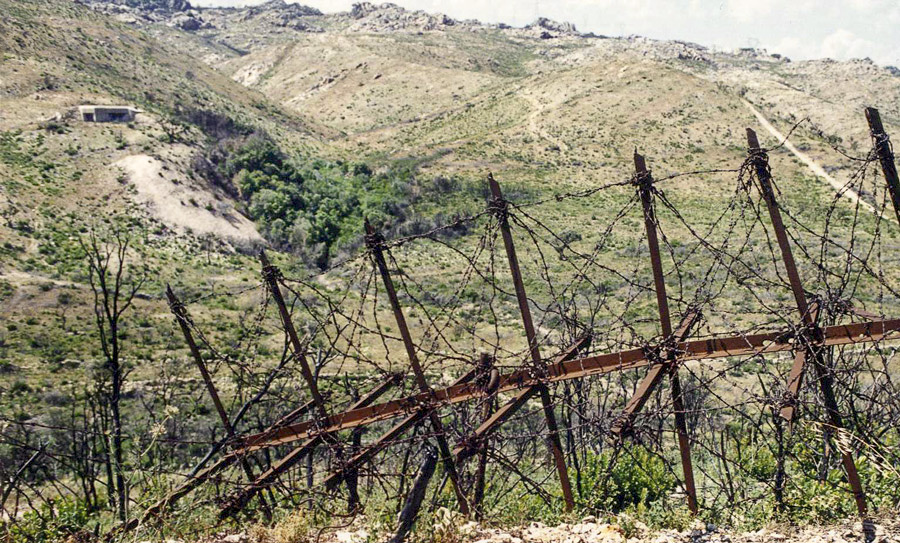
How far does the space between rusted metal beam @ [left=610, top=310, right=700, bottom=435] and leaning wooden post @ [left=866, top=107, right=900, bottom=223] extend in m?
1.71

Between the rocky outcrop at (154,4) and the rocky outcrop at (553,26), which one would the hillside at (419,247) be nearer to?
the rocky outcrop at (553,26)

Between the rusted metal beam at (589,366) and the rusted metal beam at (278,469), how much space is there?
0.12 metres

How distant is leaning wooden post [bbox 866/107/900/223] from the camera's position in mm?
4641

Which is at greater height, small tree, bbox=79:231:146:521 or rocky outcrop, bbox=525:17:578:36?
rocky outcrop, bbox=525:17:578:36

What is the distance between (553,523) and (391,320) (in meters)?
26.9

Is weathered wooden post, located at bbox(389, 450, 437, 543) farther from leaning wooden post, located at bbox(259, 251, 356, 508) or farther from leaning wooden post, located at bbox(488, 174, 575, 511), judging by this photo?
leaning wooden post, located at bbox(488, 174, 575, 511)

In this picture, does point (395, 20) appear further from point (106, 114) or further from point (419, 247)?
point (419, 247)

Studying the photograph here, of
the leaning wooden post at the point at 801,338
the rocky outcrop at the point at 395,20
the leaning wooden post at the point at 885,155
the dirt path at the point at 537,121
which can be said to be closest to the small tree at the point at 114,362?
the leaning wooden post at the point at 801,338

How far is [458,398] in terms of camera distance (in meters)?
5.10

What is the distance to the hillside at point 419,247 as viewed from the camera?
534cm


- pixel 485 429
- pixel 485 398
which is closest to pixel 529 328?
pixel 485 398

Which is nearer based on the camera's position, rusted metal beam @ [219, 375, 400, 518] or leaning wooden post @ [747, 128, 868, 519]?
leaning wooden post @ [747, 128, 868, 519]

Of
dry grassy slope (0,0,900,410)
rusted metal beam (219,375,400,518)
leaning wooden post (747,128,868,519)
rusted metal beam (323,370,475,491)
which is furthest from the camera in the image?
dry grassy slope (0,0,900,410)

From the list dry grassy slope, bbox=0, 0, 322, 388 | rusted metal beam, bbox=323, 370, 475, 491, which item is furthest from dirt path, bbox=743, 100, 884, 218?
rusted metal beam, bbox=323, 370, 475, 491
